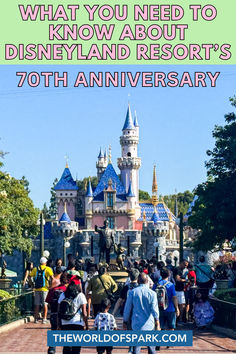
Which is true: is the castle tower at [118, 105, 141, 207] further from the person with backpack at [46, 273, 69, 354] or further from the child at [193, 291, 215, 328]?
the person with backpack at [46, 273, 69, 354]

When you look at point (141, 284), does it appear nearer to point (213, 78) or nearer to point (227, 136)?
point (213, 78)

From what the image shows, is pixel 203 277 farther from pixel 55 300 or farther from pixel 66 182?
pixel 66 182

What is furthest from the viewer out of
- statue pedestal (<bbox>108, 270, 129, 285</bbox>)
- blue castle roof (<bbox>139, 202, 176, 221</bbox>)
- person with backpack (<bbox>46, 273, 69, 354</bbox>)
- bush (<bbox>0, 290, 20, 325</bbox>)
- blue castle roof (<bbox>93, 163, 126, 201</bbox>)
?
blue castle roof (<bbox>139, 202, 176, 221</bbox>)

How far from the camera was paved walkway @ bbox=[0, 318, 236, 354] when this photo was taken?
50.9 ft

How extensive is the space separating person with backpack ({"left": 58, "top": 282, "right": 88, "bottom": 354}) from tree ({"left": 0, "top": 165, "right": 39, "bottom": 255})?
79.4 ft

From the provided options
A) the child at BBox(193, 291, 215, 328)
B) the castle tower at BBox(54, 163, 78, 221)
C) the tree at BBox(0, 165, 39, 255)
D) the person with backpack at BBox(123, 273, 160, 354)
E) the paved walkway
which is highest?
the castle tower at BBox(54, 163, 78, 221)

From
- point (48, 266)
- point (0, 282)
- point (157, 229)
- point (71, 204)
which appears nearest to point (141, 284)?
point (48, 266)

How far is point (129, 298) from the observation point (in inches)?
480

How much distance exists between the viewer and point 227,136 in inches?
1342

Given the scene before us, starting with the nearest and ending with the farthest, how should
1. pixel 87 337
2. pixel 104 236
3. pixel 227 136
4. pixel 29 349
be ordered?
1. pixel 87 337
2. pixel 29 349
3. pixel 227 136
4. pixel 104 236

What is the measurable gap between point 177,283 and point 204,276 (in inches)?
82.8

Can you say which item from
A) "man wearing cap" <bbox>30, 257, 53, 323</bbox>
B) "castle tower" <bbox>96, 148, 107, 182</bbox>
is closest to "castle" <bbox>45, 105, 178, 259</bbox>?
"castle tower" <bbox>96, 148, 107, 182</bbox>

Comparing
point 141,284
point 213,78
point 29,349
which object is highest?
point 213,78

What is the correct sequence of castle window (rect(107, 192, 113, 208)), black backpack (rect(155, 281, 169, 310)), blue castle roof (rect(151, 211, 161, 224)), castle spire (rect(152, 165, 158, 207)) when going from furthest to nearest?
castle spire (rect(152, 165, 158, 207)) → castle window (rect(107, 192, 113, 208)) → blue castle roof (rect(151, 211, 161, 224)) → black backpack (rect(155, 281, 169, 310))
